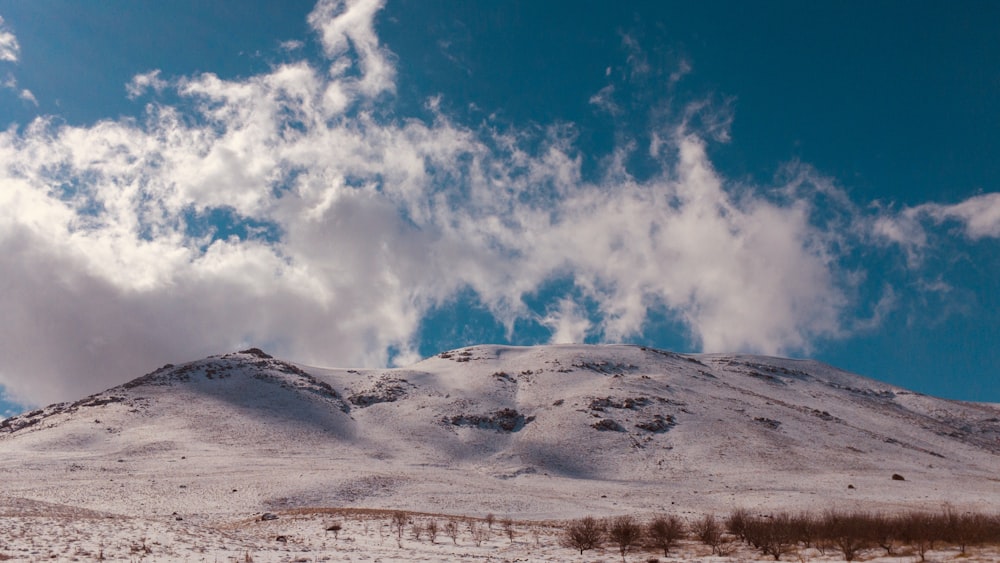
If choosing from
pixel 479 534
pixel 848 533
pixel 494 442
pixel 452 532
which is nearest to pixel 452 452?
pixel 494 442

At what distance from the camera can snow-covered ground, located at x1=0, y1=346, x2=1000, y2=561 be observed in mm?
28500

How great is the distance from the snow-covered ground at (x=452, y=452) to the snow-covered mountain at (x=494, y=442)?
0.38 meters

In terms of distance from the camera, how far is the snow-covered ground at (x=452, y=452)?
1122 inches

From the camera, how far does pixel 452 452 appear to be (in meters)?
73.6

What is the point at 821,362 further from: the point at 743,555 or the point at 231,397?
the point at 743,555

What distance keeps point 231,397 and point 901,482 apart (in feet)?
256

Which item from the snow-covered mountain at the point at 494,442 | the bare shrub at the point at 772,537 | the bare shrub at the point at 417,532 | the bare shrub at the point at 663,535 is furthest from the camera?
the snow-covered mountain at the point at 494,442

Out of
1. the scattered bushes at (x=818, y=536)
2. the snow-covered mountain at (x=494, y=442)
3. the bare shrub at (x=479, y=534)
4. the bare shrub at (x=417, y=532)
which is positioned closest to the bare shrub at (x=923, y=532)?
the scattered bushes at (x=818, y=536)

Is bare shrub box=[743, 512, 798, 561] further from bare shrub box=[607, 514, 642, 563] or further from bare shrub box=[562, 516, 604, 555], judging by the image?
bare shrub box=[562, 516, 604, 555]

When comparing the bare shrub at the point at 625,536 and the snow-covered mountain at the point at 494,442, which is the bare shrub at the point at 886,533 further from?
the snow-covered mountain at the point at 494,442

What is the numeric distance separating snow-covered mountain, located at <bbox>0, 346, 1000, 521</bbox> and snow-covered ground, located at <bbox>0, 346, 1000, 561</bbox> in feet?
A: 1.23

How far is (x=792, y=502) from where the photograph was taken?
49344 mm

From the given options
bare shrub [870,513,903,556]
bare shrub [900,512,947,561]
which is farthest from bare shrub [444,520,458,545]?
bare shrub [900,512,947,561]

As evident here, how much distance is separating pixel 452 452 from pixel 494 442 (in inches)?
259
